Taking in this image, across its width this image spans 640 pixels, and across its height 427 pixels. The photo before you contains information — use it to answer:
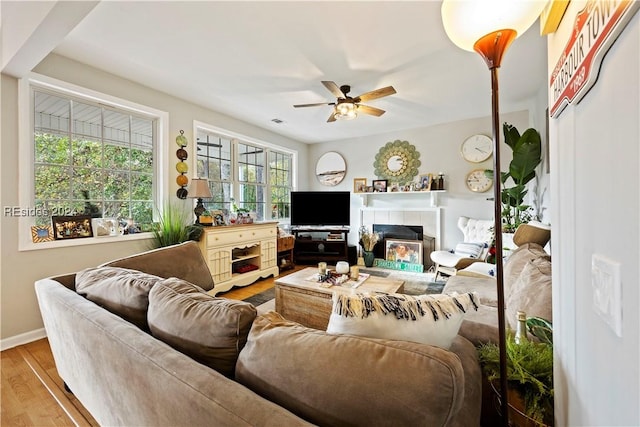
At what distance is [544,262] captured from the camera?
4.76ft

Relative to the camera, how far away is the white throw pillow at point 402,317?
81 cm

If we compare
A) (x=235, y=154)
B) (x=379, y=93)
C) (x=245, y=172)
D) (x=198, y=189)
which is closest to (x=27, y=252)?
(x=198, y=189)

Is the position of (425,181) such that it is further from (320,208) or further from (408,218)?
(320,208)

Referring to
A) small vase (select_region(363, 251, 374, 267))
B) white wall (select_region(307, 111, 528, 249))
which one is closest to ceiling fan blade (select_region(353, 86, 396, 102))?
white wall (select_region(307, 111, 528, 249))

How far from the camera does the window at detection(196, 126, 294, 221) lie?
392cm

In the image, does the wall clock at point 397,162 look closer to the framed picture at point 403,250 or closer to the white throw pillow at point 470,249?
the framed picture at point 403,250

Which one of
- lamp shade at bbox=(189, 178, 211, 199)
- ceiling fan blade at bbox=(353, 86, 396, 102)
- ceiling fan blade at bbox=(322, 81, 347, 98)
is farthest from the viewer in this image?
lamp shade at bbox=(189, 178, 211, 199)

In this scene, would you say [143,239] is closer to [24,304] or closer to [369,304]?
[24,304]

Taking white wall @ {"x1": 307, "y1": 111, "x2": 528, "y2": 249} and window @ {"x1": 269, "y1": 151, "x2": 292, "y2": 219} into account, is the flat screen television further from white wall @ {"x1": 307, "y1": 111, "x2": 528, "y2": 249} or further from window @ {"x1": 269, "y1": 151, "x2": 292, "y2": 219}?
white wall @ {"x1": 307, "y1": 111, "x2": 528, "y2": 249}

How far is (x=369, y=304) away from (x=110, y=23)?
266 centimetres

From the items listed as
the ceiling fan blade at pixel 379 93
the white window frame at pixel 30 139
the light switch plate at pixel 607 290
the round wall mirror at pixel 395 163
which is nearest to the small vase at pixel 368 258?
the round wall mirror at pixel 395 163

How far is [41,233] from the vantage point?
2.39 m

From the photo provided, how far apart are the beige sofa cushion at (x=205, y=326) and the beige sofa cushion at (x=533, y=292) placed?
125cm

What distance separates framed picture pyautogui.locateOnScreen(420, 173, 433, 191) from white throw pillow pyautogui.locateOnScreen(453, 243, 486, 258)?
1.14 m
